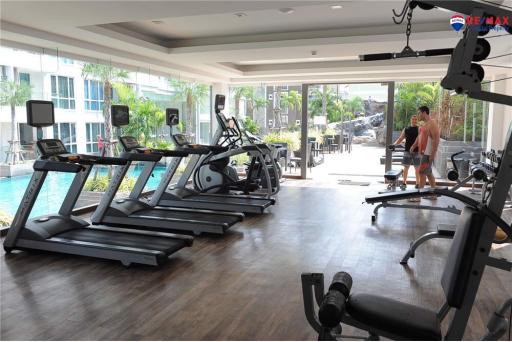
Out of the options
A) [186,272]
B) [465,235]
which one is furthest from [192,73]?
[465,235]

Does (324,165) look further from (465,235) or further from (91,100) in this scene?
(465,235)

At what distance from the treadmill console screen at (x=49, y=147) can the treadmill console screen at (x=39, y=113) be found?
0.26m

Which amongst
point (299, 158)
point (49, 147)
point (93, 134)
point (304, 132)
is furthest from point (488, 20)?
point (299, 158)

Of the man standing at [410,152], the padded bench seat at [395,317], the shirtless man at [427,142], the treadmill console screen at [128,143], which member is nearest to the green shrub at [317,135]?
the man standing at [410,152]

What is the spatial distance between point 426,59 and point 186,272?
591 cm

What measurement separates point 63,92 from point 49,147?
6.28 ft

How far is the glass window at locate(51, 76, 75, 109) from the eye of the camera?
5.84 metres

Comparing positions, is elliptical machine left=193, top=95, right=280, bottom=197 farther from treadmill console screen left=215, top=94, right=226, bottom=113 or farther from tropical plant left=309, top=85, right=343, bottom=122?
tropical plant left=309, top=85, right=343, bottom=122

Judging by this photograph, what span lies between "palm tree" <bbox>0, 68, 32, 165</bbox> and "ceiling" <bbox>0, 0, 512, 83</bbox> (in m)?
0.49

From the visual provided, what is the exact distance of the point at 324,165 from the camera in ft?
35.1

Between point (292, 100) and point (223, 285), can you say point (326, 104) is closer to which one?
point (292, 100)

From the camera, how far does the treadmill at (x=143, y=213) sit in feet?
16.3

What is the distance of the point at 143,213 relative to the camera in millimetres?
5484

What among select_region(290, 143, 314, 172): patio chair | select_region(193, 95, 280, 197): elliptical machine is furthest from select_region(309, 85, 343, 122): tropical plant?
select_region(193, 95, 280, 197): elliptical machine
